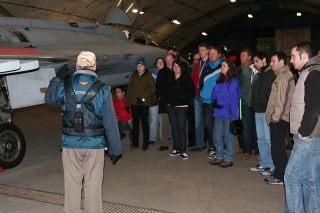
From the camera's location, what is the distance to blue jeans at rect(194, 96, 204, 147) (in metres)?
7.89

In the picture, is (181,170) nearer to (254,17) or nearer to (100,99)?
(100,99)

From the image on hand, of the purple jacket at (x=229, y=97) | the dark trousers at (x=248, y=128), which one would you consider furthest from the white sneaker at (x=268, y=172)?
the dark trousers at (x=248, y=128)

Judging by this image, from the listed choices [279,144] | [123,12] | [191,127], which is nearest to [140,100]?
[191,127]

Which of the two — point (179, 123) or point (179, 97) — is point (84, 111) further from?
point (179, 123)

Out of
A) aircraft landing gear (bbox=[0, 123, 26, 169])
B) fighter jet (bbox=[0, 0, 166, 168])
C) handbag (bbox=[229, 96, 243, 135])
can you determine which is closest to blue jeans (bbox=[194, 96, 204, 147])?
handbag (bbox=[229, 96, 243, 135])

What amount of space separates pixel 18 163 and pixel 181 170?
294 cm

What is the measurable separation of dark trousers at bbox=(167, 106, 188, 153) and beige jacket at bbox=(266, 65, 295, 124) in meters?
2.21

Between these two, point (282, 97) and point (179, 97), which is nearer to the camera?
point (282, 97)

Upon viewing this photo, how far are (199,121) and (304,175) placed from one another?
399 centimetres

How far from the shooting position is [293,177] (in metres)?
4.02

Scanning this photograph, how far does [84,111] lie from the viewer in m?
3.99

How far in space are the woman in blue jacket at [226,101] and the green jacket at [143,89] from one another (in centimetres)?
168

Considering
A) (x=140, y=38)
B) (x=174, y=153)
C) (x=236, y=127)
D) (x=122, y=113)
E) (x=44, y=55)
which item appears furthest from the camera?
(x=140, y=38)

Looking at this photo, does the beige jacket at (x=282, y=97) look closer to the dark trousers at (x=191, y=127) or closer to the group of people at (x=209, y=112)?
the group of people at (x=209, y=112)
